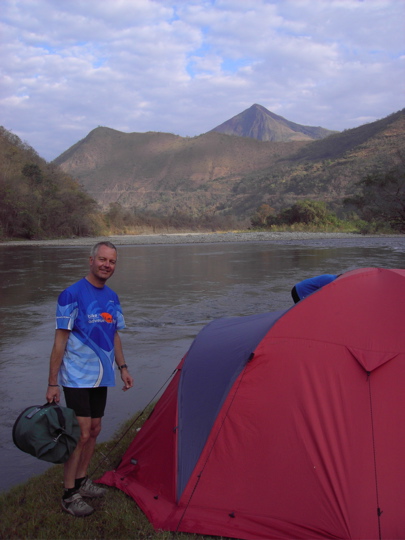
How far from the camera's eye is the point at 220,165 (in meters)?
140

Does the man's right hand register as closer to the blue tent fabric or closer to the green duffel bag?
the green duffel bag

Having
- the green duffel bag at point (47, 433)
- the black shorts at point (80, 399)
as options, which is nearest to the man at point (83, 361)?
the black shorts at point (80, 399)

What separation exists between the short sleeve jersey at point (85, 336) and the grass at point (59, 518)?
32.9 inches

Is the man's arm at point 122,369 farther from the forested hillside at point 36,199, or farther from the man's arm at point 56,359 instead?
the forested hillside at point 36,199

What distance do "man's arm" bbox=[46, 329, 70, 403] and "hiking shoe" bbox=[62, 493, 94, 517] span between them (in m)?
0.67

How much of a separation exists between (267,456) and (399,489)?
0.79m

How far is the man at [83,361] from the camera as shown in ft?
10.9

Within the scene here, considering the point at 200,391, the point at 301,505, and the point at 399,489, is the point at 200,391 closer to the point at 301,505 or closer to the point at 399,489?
the point at 301,505

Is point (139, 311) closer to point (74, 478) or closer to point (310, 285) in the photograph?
point (310, 285)

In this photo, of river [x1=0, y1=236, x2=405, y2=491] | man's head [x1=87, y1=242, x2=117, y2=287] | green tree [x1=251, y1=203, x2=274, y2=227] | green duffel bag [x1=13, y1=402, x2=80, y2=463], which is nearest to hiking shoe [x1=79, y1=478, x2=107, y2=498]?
green duffel bag [x1=13, y1=402, x2=80, y2=463]

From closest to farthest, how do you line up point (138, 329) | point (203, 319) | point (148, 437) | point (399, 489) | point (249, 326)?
point (399, 489)
point (148, 437)
point (249, 326)
point (138, 329)
point (203, 319)

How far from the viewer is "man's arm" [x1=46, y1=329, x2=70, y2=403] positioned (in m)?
3.26

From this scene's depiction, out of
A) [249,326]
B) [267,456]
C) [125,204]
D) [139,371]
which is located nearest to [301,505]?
[267,456]

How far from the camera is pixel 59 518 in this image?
10.9 feet
